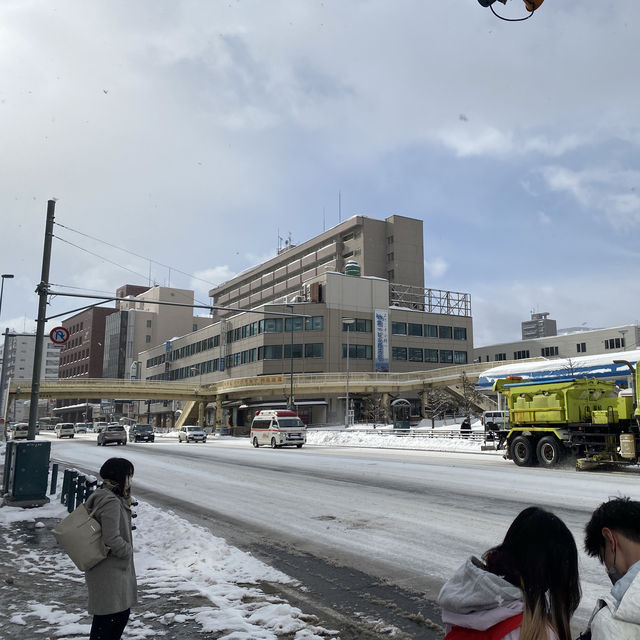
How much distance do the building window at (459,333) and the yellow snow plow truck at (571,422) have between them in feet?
212

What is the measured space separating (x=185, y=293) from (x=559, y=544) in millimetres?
151412

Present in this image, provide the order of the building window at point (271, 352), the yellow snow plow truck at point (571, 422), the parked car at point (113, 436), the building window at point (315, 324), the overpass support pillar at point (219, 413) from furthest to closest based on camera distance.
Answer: the overpass support pillar at point (219, 413), the building window at point (315, 324), the building window at point (271, 352), the parked car at point (113, 436), the yellow snow plow truck at point (571, 422)

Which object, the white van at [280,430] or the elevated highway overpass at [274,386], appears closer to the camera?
the white van at [280,430]

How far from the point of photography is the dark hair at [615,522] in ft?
7.62

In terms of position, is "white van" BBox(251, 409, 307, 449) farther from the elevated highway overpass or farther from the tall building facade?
the tall building facade

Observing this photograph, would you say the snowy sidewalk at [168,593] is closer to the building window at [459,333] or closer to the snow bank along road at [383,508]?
the snow bank along road at [383,508]

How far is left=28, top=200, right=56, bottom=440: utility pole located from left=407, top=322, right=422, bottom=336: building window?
7027cm

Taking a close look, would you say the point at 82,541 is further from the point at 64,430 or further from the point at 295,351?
the point at 295,351

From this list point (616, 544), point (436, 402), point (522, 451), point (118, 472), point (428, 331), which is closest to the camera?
point (616, 544)

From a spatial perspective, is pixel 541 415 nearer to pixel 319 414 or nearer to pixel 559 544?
pixel 559 544

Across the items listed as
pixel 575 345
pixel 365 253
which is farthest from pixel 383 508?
pixel 365 253

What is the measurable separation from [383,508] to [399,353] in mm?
70426

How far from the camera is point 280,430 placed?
122 ft

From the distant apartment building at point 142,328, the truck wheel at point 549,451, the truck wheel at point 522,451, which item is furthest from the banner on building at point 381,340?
the distant apartment building at point 142,328
